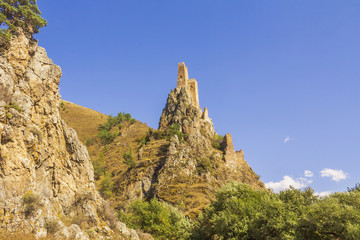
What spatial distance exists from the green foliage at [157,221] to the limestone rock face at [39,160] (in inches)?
431

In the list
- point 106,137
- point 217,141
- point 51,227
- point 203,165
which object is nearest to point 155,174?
point 203,165

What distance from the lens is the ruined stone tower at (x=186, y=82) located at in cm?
9325

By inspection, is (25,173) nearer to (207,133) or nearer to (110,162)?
(110,162)

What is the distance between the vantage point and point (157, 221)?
122 feet

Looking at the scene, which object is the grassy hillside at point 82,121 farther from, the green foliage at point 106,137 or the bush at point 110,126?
the green foliage at point 106,137

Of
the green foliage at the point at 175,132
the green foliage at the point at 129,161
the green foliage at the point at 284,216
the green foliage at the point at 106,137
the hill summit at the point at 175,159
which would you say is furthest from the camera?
the green foliage at the point at 106,137

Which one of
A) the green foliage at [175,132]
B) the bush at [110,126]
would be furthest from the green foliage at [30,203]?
the bush at [110,126]

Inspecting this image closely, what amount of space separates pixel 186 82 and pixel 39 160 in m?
76.9

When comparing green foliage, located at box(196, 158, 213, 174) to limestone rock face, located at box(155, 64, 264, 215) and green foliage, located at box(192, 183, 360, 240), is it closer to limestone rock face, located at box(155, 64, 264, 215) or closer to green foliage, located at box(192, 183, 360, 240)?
limestone rock face, located at box(155, 64, 264, 215)

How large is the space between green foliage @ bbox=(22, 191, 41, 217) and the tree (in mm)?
15625

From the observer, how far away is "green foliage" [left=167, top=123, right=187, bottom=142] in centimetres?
7362

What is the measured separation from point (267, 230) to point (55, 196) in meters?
20.4

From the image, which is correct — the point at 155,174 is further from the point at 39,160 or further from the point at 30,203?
the point at 30,203

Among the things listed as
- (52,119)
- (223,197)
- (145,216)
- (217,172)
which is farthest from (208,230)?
(217,172)
